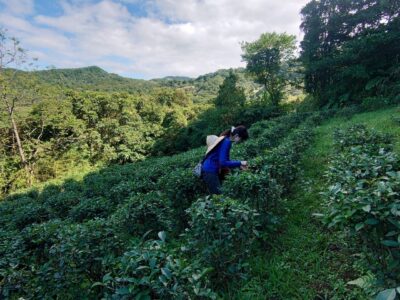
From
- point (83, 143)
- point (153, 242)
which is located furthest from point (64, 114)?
point (153, 242)

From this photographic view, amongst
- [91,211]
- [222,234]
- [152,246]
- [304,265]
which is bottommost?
[304,265]

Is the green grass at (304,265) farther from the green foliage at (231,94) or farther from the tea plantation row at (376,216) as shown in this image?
the green foliage at (231,94)

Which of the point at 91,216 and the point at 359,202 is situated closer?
the point at 359,202

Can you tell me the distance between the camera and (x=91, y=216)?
5305 millimetres

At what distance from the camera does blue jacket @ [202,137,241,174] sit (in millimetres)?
4469

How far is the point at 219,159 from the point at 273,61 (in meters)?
27.4

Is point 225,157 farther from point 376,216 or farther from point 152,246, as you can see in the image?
point 376,216

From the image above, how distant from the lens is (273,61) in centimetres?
2905

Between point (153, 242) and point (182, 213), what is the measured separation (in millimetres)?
2674

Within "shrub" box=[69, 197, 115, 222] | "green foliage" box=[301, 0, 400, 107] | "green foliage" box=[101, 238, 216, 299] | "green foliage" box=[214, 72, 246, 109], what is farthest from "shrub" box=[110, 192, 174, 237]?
"green foliage" box=[214, 72, 246, 109]

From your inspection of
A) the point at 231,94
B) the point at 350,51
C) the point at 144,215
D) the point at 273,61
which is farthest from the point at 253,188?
the point at 273,61

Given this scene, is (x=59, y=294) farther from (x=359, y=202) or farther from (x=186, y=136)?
(x=186, y=136)

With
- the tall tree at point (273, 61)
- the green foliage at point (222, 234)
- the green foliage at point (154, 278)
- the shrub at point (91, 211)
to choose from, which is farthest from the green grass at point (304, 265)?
the tall tree at point (273, 61)

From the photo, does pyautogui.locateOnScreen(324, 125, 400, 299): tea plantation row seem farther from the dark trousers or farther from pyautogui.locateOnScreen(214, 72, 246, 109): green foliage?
pyautogui.locateOnScreen(214, 72, 246, 109): green foliage
